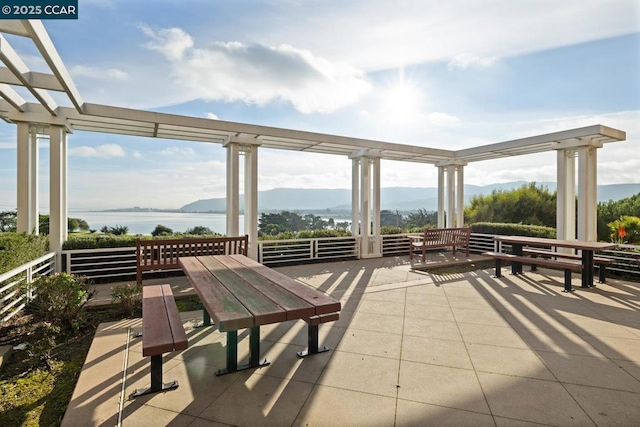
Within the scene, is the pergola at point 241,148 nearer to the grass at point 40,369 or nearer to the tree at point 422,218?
the tree at point 422,218

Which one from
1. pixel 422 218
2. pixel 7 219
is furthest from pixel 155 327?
pixel 422 218

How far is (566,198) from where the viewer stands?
23.7 ft

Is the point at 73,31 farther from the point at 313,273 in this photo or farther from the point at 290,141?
the point at 313,273

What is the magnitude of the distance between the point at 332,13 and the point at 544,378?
618cm

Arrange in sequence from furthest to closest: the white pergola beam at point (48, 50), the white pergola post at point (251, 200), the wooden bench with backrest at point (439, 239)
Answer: the wooden bench with backrest at point (439, 239)
the white pergola post at point (251, 200)
the white pergola beam at point (48, 50)

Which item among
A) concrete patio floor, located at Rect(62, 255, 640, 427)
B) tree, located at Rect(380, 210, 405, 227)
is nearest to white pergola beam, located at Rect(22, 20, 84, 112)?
concrete patio floor, located at Rect(62, 255, 640, 427)

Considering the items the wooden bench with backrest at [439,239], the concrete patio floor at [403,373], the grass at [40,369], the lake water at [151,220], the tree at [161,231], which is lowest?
the grass at [40,369]

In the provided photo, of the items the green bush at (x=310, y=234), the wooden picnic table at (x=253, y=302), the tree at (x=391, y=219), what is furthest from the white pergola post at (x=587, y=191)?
the wooden picnic table at (x=253, y=302)

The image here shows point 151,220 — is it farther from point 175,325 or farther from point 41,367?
point 175,325

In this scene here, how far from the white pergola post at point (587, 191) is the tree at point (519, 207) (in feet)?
13.0

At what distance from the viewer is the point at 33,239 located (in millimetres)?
4551

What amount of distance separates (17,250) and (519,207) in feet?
43.2

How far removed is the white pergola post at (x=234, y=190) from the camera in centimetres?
655

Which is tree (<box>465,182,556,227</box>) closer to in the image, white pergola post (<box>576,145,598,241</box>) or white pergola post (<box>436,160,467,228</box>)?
white pergola post (<box>436,160,467,228</box>)
